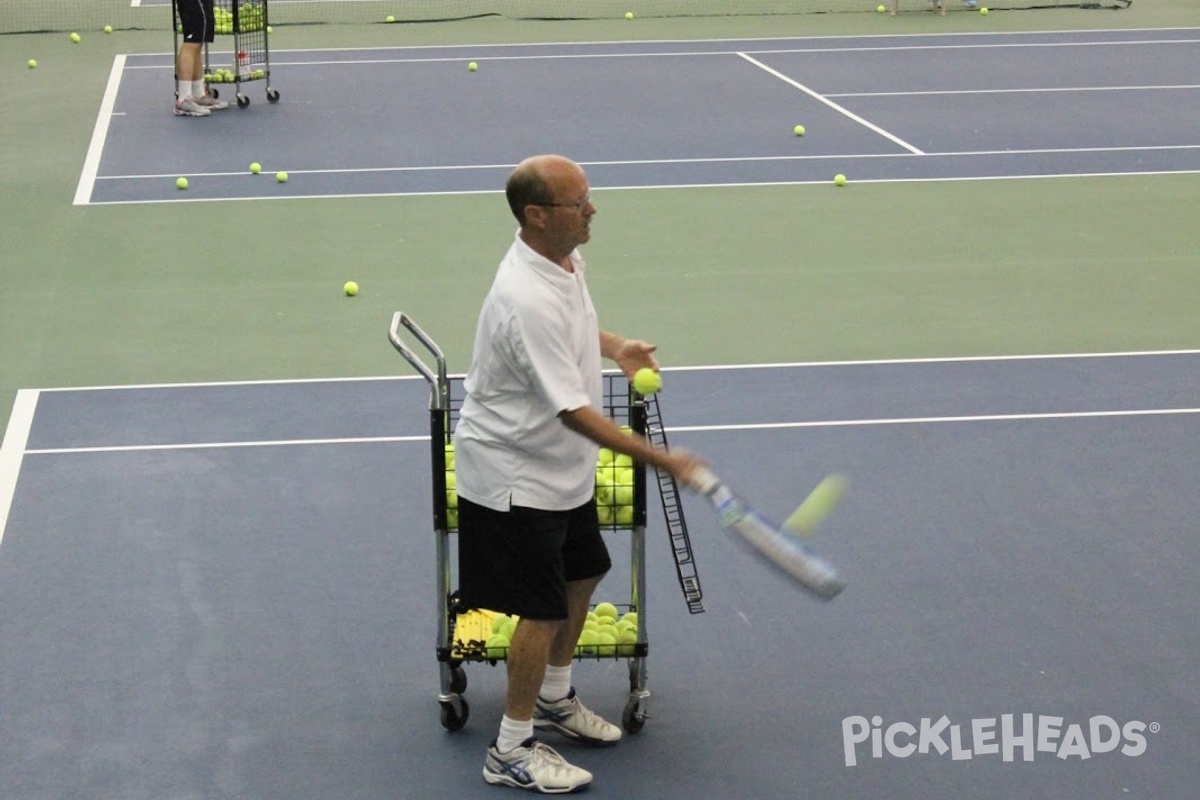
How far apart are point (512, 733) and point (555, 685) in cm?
27

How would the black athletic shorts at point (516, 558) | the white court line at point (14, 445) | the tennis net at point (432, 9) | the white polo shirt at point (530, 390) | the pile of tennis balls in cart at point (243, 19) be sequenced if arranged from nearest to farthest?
1. the white polo shirt at point (530, 390)
2. the black athletic shorts at point (516, 558)
3. the white court line at point (14, 445)
4. the pile of tennis balls in cart at point (243, 19)
5. the tennis net at point (432, 9)

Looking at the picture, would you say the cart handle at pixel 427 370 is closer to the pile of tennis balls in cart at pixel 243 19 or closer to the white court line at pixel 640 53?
the pile of tennis balls in cart at pixel 243 19

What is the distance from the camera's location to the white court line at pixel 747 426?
723 centimetres

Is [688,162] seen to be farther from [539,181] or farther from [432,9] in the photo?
[432,9]

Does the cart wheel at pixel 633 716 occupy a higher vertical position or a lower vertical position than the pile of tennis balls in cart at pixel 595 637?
lower

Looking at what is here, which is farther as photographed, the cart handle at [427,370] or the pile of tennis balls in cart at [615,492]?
the pile of tennis balls in cart at [615,492]

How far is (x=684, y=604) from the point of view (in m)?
5.79

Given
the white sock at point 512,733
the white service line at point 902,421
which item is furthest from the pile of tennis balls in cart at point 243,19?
the white sock at point 512,733

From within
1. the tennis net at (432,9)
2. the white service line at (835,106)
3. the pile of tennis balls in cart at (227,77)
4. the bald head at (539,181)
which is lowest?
the tennis net at (432,9)

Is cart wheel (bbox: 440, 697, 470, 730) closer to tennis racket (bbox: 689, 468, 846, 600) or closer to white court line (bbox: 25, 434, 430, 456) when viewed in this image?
tennis racket (bbox: 689, 468, 846, 600)

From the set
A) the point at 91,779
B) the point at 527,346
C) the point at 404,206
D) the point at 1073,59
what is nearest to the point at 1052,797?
the point at 527,346

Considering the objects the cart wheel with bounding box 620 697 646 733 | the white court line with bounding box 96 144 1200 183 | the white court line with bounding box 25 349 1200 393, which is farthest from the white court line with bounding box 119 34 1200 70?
the cart wheel with bounding box 620 697 646 733

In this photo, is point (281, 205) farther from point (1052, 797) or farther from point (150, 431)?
point (1052, 797)

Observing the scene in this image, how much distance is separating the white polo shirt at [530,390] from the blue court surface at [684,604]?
2.87 feet
